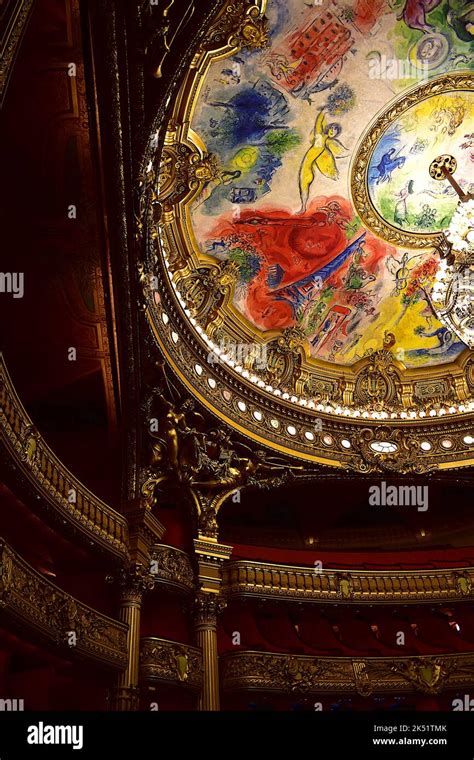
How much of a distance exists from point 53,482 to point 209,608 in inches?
172

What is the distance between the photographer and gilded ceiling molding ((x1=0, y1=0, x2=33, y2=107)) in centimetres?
524

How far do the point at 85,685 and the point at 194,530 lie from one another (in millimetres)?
3654

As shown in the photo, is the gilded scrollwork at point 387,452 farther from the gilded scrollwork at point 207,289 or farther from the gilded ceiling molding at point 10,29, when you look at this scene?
the gilded ceiling molding at point 10,29

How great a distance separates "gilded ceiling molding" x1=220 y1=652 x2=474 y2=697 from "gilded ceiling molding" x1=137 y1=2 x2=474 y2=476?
143 inches

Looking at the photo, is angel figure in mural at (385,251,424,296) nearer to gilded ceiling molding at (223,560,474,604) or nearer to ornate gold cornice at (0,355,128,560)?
gilded ceiling molding at (223,560,474,604)

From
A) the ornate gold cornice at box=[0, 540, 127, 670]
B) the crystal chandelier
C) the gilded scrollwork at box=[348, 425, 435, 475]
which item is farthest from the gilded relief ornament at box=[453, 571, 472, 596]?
the ornate gold cornice at box=[0, 540, 127, 670]

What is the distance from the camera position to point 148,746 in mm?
6969

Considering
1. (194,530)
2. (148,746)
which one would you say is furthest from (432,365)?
(148,746)

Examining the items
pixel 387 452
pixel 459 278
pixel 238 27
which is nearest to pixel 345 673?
pixel 387 452

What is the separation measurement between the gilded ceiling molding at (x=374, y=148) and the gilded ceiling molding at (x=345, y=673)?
7.53m

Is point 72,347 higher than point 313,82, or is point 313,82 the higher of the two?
point 313,82

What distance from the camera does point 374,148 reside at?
13.4 meters

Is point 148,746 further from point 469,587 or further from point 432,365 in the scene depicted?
point 432,365

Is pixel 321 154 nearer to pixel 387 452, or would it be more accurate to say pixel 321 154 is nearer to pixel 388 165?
pixel 388 165
